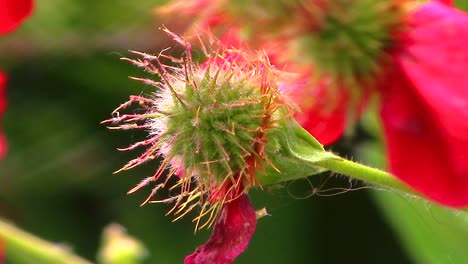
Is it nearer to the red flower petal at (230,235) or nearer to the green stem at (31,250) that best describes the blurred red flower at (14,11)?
the red flower petal at (230,235)

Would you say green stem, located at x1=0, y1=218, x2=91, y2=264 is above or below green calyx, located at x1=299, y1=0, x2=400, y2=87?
above

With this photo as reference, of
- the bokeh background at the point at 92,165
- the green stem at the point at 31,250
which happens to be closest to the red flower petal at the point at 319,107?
the green stem at the point at 31,250

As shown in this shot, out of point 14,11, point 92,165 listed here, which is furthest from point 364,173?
point 92,165

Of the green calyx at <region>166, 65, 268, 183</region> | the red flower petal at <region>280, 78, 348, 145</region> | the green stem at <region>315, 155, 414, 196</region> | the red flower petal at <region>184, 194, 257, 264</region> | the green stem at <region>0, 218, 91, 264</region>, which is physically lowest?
the green stem at <region>315, 155, 414, 196</region>

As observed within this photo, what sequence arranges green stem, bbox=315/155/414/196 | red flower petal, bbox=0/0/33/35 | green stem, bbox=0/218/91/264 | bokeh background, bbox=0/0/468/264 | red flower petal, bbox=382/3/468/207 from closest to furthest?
red flower petal, bbox=382/3/468/207
green stem, bbox=315/155/414/196
red flower petal, bbox=0/0/33/35
green stem, bbox=0/218/91/264
bokeh background, bbox=0/0/468/264

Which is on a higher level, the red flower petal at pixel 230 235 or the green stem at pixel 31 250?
the green stem at pixel 31 250

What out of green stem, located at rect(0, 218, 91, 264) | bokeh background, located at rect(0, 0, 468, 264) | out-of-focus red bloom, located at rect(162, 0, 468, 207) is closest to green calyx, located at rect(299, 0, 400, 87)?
out-of-focus red bloom, located at rect(162, 0, 468, 207)

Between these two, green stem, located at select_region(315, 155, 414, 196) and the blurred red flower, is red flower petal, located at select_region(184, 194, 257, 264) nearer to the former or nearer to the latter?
green stem, located at select_region(315, 155, 414, 196)
